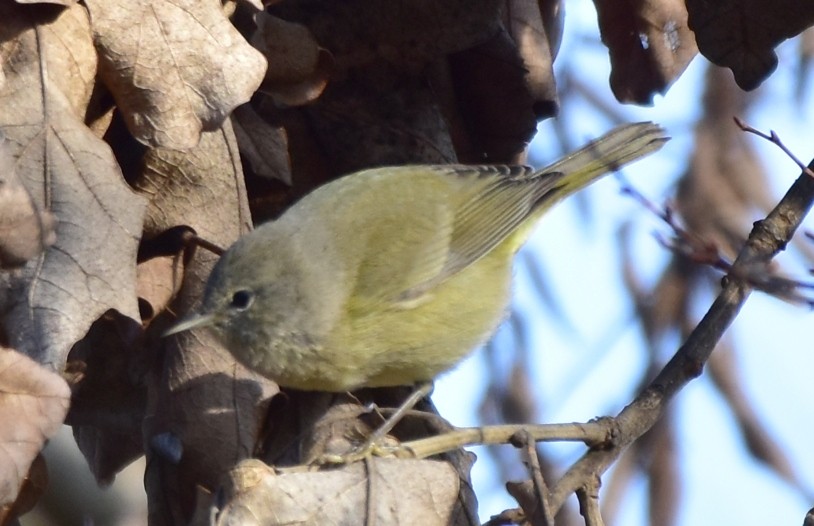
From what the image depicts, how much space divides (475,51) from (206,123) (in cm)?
98

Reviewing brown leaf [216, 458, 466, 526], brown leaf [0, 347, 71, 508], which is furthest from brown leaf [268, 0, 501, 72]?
brown leaf [0, 347, 71, 508]

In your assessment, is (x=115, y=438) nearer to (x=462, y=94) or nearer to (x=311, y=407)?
(x=311, y=407)

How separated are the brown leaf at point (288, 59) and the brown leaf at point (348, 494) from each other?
1031 mm

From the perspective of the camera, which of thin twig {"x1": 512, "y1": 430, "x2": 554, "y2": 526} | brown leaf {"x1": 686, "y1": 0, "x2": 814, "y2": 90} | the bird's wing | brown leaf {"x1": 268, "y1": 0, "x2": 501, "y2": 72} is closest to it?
thin twig {"x1": 512, "y1": 430, "x2": 554, "y2": 526}

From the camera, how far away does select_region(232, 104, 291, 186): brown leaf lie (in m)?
2.93

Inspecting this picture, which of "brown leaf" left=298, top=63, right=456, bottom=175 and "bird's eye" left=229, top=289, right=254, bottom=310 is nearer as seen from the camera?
"bird's eye" left=229, top=289, right=254, bottom=310

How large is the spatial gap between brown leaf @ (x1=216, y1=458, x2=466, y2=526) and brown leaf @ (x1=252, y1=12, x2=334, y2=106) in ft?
3.38

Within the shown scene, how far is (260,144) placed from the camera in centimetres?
295

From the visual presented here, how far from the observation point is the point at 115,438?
289 centimetres

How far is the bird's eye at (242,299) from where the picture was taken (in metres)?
2.92

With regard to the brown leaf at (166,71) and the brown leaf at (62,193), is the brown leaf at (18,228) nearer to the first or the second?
the brown leaf at (62,193)

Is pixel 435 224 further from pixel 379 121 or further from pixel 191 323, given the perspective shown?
pixel 191 323

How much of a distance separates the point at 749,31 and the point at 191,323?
4.98 ft

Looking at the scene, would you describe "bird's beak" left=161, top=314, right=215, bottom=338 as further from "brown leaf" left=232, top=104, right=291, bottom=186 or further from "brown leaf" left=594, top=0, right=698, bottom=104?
"brown leaf" left=594, top=0, right=698, bottom=104
